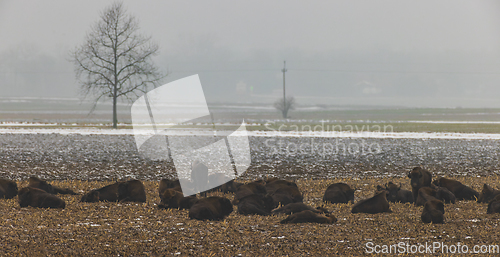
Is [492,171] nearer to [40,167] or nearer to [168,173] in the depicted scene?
[168,173]

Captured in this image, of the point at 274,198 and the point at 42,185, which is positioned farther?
the point at 42,185

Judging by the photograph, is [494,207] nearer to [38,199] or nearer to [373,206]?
[373,206]

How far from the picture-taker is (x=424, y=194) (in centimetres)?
894

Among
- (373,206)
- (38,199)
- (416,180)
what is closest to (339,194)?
(373,206)

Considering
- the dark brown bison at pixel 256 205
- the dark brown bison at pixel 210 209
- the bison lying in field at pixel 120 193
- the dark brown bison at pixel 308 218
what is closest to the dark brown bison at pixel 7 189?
the bison lying in field at pixel 120 193

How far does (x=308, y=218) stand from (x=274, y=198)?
1.58 m

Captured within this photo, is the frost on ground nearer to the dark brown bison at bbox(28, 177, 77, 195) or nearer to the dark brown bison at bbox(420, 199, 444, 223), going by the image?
the dark brown bison at bbox(28, 177, 77, 195)

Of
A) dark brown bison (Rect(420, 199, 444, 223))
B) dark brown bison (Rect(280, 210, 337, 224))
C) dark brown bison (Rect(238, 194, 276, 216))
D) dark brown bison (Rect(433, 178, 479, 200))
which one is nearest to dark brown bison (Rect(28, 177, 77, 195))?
dark brown bison (Rect(238, 194, 276, 216))

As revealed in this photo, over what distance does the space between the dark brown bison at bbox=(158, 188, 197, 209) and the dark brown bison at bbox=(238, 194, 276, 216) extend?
1.06m

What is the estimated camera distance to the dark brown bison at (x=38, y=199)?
855 centimetres

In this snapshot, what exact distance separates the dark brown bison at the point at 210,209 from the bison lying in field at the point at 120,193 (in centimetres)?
201

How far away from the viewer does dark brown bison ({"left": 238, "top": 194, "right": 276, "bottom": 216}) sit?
8094 mm

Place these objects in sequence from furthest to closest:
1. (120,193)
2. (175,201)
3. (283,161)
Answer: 1. (283,161)
2. (120,193)
3. (175,201)

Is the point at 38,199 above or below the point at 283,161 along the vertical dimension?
above
